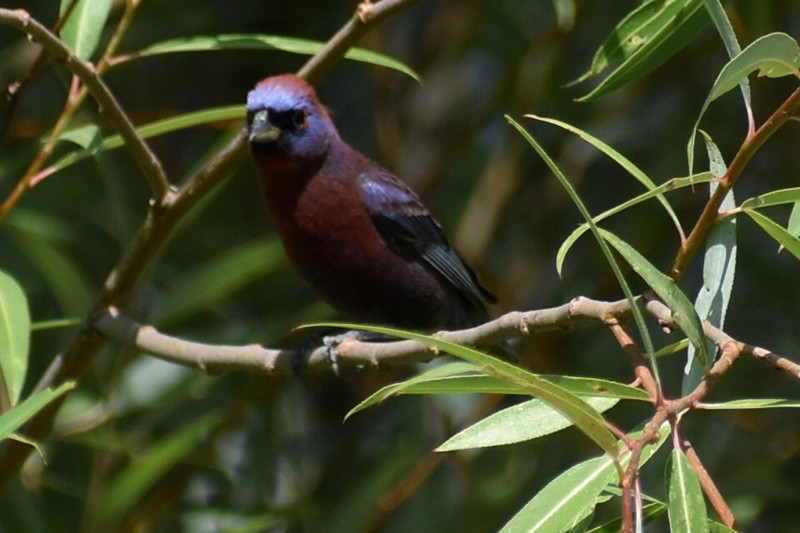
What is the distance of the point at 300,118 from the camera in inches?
153

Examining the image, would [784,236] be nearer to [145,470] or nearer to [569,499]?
[569,499]

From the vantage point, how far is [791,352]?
4.85 metres

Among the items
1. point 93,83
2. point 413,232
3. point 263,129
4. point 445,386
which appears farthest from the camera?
point 413,232

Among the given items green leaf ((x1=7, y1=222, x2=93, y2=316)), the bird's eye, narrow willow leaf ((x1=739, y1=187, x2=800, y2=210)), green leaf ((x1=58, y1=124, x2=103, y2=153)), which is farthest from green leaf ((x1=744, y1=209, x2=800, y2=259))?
green leaf ((x1=7, y1=222, x2=93, y2=316))

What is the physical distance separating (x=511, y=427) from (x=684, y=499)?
1.04 ft

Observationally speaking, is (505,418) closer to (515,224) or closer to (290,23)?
(515,224)

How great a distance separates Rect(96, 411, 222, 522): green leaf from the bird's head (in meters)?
0.92

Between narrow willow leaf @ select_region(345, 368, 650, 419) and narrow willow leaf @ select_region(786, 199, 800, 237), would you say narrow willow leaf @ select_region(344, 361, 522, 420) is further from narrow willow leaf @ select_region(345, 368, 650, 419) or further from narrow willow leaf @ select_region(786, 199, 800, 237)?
narrow willow leaf @ select_region(786, 199, 800, 237)

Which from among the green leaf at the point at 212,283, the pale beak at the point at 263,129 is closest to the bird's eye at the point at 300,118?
the pale beak at the point at 263,129

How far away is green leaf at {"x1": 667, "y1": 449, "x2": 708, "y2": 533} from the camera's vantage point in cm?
162

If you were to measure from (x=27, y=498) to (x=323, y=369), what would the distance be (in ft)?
4.66

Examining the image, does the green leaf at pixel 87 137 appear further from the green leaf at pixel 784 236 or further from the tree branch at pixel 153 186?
the green leaf at pixel 784 236

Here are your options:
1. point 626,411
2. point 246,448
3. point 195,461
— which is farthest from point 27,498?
point 626,411

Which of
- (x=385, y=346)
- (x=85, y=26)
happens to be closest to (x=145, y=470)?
(x=85, y=26)
